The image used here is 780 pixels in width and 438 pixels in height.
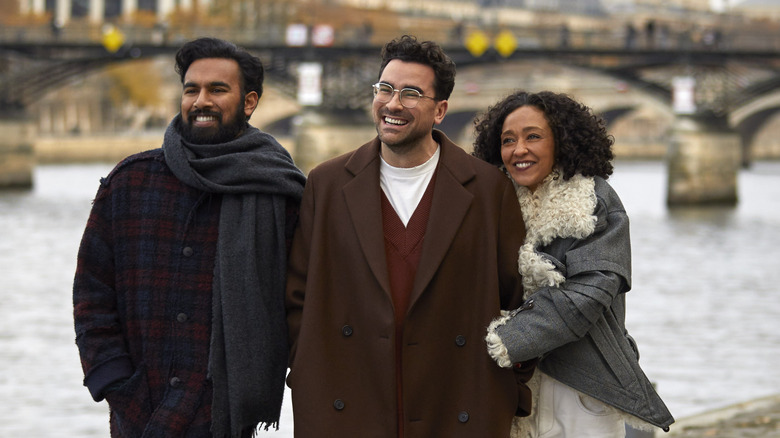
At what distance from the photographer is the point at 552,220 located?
11.9 feet

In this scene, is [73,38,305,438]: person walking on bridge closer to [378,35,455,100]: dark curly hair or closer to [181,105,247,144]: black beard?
[181,105,247,144]: black beard

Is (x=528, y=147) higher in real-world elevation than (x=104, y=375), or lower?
higher

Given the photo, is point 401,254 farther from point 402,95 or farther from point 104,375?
point 104,375

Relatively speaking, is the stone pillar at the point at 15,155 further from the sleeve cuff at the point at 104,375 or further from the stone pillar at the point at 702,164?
the sleeve cuff at the point at 104,375

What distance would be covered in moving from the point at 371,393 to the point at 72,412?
6964 millimetres

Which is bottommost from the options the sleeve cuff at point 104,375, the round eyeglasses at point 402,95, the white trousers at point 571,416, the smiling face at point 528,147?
the white trousers at point 571,416

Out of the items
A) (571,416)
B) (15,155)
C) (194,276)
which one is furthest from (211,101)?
(15,155)

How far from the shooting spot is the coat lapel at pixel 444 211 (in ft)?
11.4

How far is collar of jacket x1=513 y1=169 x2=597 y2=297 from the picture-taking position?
11.7ft

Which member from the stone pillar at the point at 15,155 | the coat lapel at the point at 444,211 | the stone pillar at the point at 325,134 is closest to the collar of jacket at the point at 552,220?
the coat lapel at the point at 444,211

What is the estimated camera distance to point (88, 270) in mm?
3605

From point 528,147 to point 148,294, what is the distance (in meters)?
1.15

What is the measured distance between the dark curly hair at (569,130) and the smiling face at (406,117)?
268 mm

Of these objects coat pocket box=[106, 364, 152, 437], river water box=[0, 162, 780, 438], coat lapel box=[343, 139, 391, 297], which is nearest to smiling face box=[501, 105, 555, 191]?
coat lapel box=[343, 139, 391, 297]
